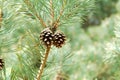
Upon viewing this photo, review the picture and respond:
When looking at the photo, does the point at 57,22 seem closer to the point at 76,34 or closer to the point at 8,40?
the point at 8,40

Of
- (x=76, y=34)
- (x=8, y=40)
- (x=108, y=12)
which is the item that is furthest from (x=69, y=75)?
(x=108, y=12)

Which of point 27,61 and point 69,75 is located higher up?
point 27,61

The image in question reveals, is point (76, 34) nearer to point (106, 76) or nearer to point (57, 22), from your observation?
point (106, 76)

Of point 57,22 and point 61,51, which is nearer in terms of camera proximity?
point 57,22

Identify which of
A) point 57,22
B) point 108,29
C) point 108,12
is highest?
point 57,22

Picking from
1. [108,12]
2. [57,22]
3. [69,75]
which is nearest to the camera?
[57,22]

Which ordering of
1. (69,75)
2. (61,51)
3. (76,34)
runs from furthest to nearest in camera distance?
1. (76,34)
2. (69,75)
3. (61,51)
